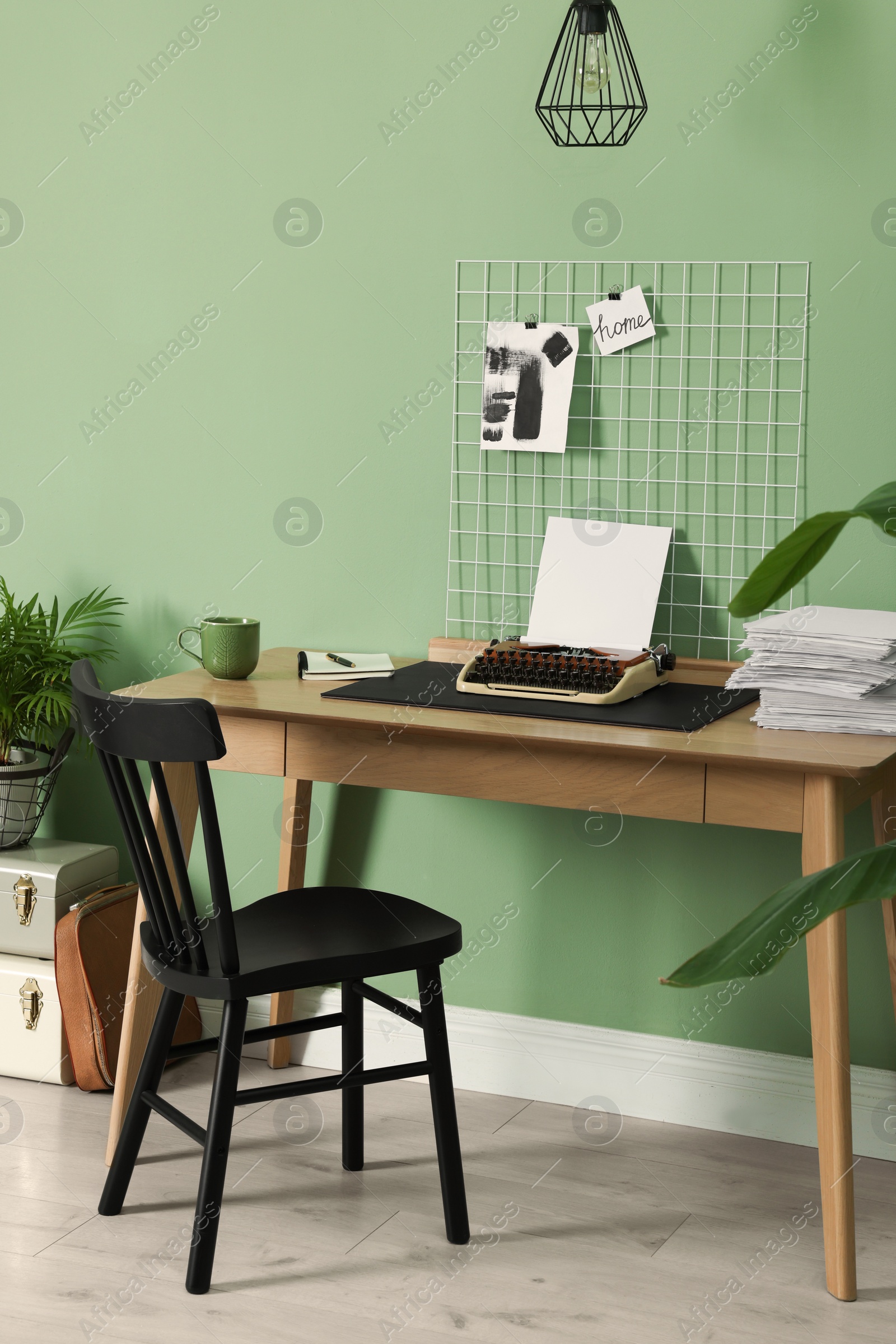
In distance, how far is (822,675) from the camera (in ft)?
6.47

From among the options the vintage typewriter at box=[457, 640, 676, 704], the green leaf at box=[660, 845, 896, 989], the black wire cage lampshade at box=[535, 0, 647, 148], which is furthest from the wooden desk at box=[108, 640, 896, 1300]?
the black wire cage lampshade at box=[535, 0, 647, 148]

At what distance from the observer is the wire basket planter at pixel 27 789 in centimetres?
268

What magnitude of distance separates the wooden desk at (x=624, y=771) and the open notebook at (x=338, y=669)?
Result: 0.03 m

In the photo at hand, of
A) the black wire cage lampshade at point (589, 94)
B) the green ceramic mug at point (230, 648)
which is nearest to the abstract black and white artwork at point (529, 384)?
the black wire cage lampshade at point (589, 94)

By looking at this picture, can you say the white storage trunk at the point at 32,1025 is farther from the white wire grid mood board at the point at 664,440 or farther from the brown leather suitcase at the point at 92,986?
the white wire grid mood board at the point at 664,440

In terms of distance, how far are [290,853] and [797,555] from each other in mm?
1808

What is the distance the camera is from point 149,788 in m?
2.56

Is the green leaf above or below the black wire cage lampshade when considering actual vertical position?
below

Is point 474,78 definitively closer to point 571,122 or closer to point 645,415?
point 571,122

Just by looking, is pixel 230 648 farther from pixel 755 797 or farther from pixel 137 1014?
pixel 755 797

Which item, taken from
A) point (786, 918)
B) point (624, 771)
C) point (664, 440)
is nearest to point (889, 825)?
point (624, 771)

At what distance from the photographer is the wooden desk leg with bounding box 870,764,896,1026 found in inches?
87.5

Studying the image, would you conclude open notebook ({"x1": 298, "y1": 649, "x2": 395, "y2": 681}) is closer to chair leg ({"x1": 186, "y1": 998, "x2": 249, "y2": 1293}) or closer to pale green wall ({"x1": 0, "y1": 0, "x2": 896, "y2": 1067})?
pale green wall ({"x1": 0, "y1": 0, "x2": 896, "y2": 1067})

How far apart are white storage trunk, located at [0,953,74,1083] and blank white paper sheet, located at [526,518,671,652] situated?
47.7 inches
